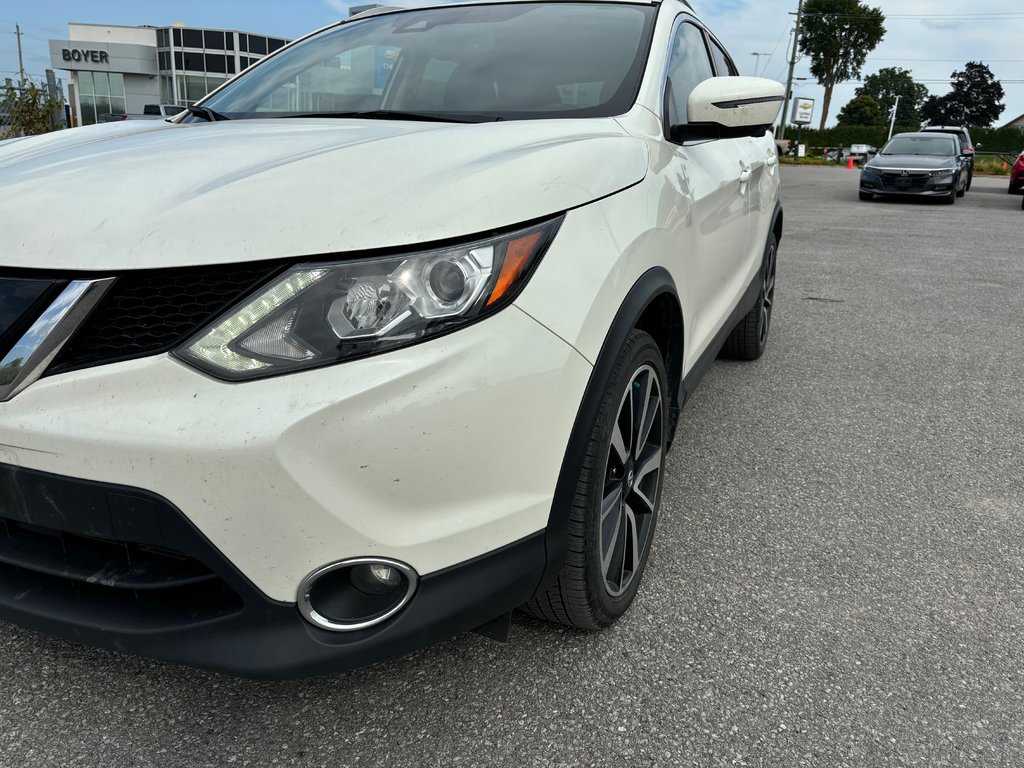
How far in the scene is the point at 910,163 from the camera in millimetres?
15703

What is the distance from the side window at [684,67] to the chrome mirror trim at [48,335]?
168cm

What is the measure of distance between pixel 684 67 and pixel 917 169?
48.3 feet

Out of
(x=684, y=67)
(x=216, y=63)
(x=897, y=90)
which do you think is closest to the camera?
(x=684, y=67)

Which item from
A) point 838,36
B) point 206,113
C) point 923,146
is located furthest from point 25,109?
point 838,36

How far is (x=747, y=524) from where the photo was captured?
2.67 metres

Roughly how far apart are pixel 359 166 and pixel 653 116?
1052mm

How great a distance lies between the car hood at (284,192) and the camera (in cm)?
138

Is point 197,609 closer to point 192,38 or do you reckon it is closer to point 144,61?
point 192,38

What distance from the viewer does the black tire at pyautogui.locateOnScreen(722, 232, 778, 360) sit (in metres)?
4.34

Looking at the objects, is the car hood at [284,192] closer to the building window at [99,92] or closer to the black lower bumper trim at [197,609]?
the black lower bumper trim at [197,609]

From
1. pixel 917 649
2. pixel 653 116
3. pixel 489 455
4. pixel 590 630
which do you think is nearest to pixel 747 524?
pixel 917 649

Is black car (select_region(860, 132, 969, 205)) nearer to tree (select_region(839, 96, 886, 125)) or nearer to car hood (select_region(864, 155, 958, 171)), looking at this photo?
car hood (select_region(864, 155, 958, 171))

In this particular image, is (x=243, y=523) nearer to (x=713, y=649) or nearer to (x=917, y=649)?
(x=713, y=649)

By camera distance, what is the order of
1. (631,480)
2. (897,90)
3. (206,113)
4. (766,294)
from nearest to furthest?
(631,480) → (206,113) → (766,294) → (897,90)
